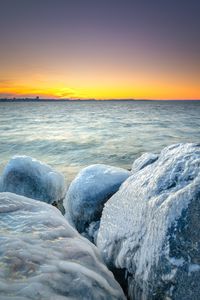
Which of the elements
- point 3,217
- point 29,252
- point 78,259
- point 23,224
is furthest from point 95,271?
point 3,217

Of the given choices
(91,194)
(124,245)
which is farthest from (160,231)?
(91,194)

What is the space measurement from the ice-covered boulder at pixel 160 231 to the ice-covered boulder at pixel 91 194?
64 centimetres

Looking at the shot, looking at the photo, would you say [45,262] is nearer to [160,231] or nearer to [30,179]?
[160,231]

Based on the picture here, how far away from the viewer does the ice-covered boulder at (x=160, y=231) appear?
5.82ft

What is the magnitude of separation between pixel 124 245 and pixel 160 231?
19.1 inches

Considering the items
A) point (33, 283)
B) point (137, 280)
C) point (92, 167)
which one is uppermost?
point (92, 167)

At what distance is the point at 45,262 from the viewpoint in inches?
77.4

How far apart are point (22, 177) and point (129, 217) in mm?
2824

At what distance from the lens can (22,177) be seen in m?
4.82

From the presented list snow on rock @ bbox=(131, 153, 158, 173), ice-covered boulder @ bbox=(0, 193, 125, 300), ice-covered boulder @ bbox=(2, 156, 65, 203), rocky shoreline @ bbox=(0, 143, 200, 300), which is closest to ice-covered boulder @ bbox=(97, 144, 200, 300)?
rocky shoreline @ bbox=(0, 143, 200, 300)

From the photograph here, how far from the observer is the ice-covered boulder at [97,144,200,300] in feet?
5.82

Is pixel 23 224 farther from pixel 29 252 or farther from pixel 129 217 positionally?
pixel 129 217

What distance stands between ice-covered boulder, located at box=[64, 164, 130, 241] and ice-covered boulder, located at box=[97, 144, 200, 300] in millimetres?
642

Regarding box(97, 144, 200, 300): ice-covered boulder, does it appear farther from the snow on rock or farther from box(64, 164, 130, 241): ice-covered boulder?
box(64, 164, 130, 241): ice-covered boulder
